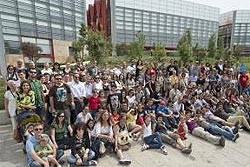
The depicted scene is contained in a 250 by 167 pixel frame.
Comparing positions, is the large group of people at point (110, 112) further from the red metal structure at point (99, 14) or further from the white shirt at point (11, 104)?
the red metal structure at point (99, 14)

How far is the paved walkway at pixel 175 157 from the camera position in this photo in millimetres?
5414

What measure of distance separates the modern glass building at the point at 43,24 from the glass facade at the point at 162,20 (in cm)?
1953

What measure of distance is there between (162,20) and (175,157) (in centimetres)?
8052

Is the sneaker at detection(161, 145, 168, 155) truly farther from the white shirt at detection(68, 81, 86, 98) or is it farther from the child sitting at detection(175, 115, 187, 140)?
the white shirt at detection(68, 81, 86, 98)

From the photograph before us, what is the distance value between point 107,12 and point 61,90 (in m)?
68.8

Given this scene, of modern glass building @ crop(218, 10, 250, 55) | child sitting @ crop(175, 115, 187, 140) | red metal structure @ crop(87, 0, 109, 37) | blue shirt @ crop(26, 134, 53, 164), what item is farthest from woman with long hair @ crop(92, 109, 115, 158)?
modern glass building @ crop(218, 10, 250, 55)

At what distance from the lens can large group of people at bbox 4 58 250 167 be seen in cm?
521

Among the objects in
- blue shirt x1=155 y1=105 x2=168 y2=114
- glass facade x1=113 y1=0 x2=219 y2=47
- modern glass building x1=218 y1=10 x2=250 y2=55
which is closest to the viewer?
blue shirt x1=155 y1=105 x2=168 y2=114

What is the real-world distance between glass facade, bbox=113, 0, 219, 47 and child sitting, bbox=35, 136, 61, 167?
67880 millimetres

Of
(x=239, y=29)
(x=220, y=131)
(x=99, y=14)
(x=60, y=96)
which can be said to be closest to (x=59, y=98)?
(x=60, y=96)

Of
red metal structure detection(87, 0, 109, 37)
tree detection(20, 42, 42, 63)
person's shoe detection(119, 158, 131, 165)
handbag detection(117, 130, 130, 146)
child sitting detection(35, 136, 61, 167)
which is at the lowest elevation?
person's shoe detection(119, 158, 131, 165)

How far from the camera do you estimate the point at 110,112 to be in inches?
278

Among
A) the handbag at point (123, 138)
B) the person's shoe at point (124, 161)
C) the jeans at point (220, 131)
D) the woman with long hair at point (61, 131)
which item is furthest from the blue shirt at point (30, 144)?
the jeans at point (220, 131)

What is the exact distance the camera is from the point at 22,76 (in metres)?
6.12
